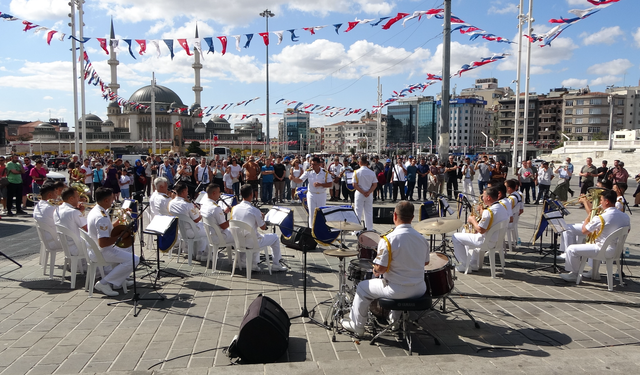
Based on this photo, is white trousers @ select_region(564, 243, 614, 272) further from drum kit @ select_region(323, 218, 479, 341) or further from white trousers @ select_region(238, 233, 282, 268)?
white trousers @ select_region(238, 233, 282, 268)

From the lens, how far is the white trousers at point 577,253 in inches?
251

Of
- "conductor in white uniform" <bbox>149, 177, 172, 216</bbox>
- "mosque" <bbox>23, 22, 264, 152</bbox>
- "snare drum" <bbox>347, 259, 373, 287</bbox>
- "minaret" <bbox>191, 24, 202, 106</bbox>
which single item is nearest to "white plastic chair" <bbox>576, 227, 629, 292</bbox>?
"snare drum" <bbox>347, 259, 373, 287</bbox>

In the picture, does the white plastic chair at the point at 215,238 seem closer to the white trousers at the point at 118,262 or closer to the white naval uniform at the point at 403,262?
the white trousers at the point at 118,262

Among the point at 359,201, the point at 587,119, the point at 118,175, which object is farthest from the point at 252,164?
the point at 587,119

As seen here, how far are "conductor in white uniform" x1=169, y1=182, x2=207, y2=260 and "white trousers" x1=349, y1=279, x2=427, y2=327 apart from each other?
3991mm

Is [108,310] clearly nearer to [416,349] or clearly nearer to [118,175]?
[416,349]

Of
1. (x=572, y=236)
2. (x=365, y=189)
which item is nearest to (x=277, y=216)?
(x=365, y=189)

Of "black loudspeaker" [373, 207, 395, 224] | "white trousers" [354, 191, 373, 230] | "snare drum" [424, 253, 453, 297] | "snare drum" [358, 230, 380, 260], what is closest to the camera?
"snare drum" [424, 253, 453, 297]

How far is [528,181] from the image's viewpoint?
53.1ft

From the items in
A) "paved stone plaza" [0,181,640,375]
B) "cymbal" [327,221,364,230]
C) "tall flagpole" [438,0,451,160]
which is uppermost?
"tall flagpole" [438,0,451,160]

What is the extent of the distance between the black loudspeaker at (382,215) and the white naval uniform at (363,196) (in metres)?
1.14

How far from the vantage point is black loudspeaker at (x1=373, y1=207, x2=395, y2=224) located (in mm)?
8289

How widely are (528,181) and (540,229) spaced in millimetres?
9298

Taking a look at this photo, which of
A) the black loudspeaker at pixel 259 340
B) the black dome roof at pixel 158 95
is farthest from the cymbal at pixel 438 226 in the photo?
the black dome roof at pixel 158 95
